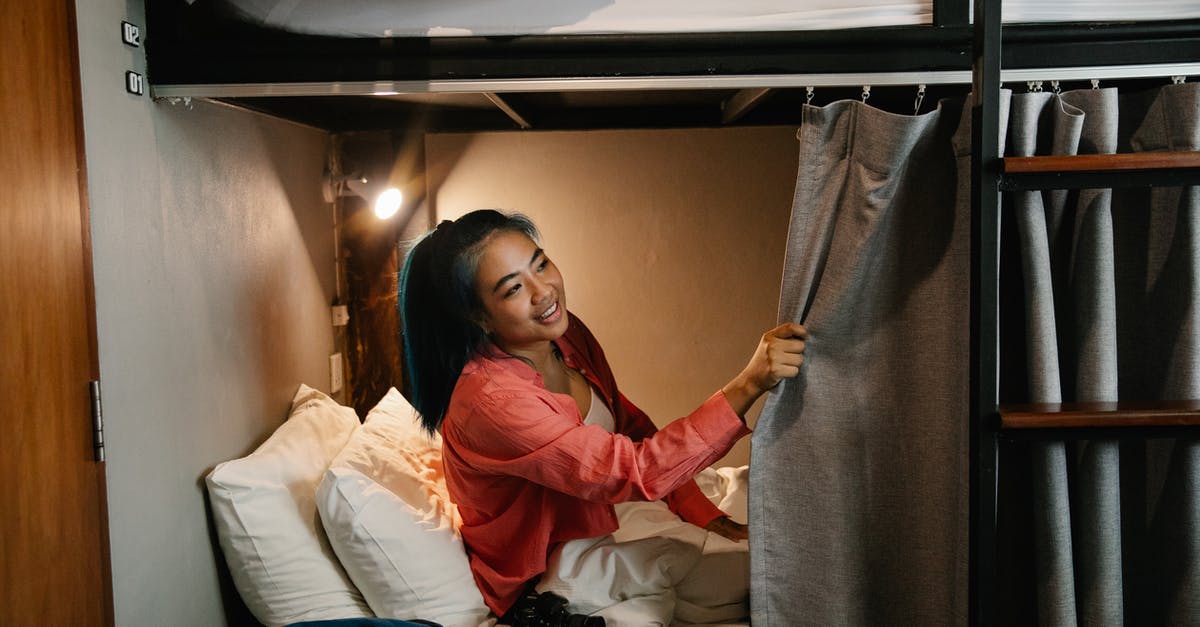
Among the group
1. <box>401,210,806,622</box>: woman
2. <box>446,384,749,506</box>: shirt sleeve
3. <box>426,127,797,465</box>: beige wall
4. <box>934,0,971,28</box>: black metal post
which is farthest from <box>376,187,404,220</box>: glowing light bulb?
<box>934,0,971,28</box>: black metal post

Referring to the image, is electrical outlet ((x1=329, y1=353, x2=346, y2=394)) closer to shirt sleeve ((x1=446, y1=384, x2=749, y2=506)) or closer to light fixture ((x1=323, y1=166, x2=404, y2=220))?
light fixture ((x1=323, y1=166, x2=404, y2=220))

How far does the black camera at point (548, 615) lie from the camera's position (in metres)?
1.97

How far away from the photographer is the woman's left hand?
7.52 feet

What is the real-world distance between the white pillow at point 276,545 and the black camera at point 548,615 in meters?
0.39

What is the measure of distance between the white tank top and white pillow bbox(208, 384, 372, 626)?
0.75 m

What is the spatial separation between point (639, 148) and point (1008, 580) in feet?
7.03

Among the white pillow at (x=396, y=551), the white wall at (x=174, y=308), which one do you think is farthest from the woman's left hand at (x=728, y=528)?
the white wall at (x=174, y=308)

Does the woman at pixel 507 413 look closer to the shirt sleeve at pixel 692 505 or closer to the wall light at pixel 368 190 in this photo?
the shirt sleeve at pixel 692 505

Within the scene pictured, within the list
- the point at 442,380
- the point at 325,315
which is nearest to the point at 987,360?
the point at 442,380

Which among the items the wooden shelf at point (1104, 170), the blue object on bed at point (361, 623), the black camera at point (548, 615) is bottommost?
the black camera at point (548, 615)

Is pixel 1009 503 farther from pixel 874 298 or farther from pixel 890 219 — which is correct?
pixel 890 219

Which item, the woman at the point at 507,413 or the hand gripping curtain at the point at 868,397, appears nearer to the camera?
the hand gripping curtain at the point at 868,397

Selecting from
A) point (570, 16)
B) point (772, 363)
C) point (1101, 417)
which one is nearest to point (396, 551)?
point (772, 363)

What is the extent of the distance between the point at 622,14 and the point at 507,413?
0.89 m
